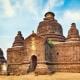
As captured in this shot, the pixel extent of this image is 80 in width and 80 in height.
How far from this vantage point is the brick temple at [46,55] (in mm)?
33375

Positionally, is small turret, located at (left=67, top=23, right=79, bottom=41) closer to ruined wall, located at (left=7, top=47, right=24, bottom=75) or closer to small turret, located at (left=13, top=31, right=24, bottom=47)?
ruined wall, located at (left=7, top=47, right=24, bottom=75)

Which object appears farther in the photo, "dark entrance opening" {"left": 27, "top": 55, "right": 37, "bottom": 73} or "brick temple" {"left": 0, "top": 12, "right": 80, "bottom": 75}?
"dark entrance opening" {"left": 27, "top": 55, "right": 37, "bottom": 73}

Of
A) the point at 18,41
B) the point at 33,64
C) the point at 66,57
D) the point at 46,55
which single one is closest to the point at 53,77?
the point at 46,55

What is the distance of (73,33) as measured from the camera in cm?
3656

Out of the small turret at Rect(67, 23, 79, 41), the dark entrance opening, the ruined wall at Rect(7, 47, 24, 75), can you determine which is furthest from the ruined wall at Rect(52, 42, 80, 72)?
the ruined wall at Rect(7, 47, 24, 75)

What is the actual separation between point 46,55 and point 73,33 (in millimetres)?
5733

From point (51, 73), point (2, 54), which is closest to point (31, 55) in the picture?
point (51, 73)

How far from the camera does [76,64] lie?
111ft

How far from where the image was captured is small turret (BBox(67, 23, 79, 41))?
35884 mm

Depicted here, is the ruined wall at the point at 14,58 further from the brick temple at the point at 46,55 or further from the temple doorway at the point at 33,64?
the temple doorway at the point at 33,64

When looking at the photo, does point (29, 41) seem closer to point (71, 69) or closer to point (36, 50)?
point (36, 50)

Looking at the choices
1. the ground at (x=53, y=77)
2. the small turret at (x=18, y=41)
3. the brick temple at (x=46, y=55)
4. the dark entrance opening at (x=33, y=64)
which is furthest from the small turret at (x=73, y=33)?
the small turret at (x=18, y=41)

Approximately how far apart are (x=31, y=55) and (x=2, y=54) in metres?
14.2

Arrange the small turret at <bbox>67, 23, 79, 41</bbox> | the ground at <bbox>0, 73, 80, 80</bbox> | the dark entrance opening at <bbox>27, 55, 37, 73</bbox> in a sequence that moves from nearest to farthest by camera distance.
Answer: the ground at <bbox>0, 73, 80, 80</bbox>
the dark entrance opening at <bbox>27, 55, 37, 73</bbox>
the small turret at <bbox>67, 23, 79, 41</bbox>
